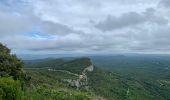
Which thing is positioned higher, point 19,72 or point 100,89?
point 19,72

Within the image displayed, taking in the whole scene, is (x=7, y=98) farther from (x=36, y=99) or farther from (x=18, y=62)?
(x=18, y=62)

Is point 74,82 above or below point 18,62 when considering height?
below

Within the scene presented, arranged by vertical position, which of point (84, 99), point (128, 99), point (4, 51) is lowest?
point (128, 99)

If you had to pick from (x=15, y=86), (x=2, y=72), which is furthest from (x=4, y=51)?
(x=15, y=86)

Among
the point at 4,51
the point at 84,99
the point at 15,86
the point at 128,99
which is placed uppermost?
the point at 4,51

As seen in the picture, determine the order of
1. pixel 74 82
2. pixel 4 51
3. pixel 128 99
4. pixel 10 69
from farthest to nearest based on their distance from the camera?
1. pixel 128 99
2. pixel 74 82
3. pixel 4 51
4. pixel 10 69

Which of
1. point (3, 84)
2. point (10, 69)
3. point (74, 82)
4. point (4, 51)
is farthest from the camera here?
point (74, 82)

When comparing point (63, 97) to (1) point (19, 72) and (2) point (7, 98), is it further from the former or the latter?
(2) point (7, 98)

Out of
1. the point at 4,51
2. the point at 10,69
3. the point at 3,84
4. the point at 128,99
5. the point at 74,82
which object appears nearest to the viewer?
the point at 3,84

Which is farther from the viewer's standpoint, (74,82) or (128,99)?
(128,99)

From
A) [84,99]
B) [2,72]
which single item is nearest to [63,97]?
[84,99]
